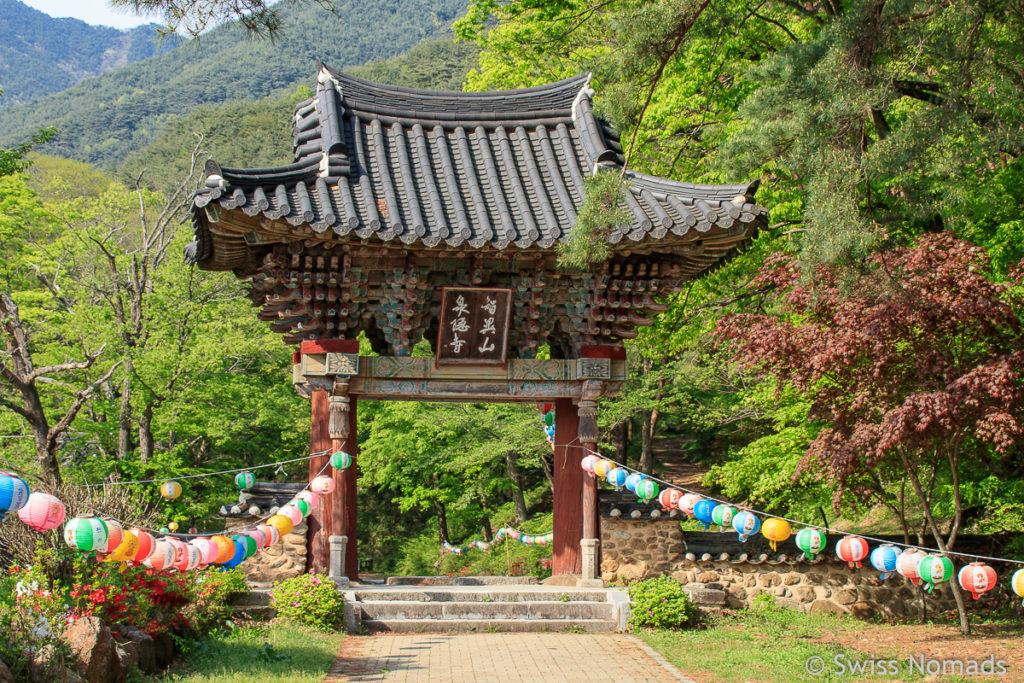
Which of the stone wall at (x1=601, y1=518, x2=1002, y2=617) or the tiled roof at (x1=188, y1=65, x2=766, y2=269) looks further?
the stone wall at (x1=601, y1=518, x2=1002, y2=617)

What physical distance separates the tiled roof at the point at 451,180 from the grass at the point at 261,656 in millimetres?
4558

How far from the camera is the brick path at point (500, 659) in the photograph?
8.24 meters

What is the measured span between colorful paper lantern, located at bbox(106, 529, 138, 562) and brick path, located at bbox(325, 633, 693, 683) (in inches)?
81.6

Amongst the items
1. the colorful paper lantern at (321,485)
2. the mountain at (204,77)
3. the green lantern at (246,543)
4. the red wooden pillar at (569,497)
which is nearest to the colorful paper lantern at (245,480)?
the colorful paper lantern at (321,485)

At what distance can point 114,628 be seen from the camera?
25.8 ft

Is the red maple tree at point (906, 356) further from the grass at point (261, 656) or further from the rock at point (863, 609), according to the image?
the grass at point (261, 656)

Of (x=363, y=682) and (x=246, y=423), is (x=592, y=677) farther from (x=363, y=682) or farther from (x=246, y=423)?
(x=246, y=423)

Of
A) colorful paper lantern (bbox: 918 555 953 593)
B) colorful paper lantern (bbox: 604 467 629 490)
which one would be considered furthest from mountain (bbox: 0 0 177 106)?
colorful paper lantern (bbox: 918 555 953 593)

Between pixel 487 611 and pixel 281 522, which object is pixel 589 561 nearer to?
pixel 487 611

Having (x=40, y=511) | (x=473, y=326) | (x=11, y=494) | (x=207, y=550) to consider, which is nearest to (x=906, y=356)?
(x=473, y=326)

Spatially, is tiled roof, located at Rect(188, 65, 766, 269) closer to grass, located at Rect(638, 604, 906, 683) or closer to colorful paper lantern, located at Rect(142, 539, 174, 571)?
colorful paper lantern, located at Rect(142, 539, 174, 571)

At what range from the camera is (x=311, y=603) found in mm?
10539

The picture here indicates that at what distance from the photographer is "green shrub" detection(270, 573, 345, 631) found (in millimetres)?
10469

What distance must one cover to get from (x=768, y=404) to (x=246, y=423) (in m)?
13.4
